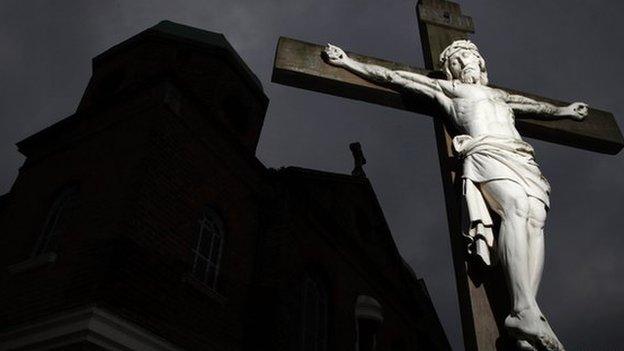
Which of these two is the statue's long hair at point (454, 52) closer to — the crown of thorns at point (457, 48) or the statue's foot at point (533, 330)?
the crown of thorns at point (457, 48)

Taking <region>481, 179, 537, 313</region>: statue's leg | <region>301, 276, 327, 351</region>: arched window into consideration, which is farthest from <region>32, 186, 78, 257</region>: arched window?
<region>481, 179, 537, 313</region>: statue's leg

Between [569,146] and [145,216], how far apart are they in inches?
263

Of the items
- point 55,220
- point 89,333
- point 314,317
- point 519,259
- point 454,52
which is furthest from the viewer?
point 314,317

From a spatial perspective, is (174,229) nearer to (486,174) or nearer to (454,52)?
(454,52)

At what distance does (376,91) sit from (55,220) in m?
8.71

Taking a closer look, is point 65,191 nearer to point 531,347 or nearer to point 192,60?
point 192,60

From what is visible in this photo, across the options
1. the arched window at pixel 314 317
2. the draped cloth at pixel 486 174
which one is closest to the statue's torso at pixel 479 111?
the draped cloth at pixel 486 174

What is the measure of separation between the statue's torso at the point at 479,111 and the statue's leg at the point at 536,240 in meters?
0.44

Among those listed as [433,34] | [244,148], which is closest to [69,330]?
[244,148]

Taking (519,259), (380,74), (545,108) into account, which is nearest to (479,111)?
(380,74)

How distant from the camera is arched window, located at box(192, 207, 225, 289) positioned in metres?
9.41

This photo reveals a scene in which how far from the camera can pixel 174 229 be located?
8.76 m

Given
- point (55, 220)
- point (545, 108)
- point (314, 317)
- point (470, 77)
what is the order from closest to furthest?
point (470, 77) → point (545, 108) → point (55, 220) → point (314, 317)

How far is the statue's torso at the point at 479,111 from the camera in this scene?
2.45m
